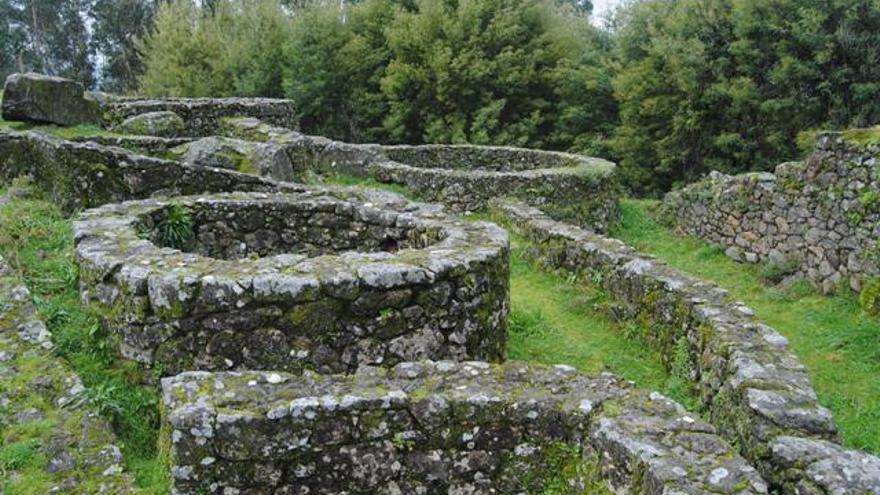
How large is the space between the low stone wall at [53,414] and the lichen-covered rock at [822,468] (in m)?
4.58

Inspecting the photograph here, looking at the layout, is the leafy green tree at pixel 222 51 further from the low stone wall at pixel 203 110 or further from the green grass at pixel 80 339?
the green grass at pixel 80 339

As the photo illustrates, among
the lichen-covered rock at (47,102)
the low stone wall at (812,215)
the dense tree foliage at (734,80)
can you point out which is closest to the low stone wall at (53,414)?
the low stone wall at (812,215)

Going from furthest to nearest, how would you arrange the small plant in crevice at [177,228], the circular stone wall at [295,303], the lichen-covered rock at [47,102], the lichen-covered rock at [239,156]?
1. the lichen-covered rock at [47,102]
2. the lichen-covered rock at [239,156]
3. the small plant in crevice at [177,228]
4. the circular stone wall at [295,303]

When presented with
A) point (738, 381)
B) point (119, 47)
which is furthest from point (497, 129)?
point (119, 47)

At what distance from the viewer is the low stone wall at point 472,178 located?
18.0 meters

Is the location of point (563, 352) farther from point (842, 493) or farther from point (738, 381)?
point (842, 493)

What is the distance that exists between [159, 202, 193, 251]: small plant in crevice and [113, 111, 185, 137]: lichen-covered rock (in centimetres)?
980

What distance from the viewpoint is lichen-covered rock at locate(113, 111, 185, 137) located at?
719 inches

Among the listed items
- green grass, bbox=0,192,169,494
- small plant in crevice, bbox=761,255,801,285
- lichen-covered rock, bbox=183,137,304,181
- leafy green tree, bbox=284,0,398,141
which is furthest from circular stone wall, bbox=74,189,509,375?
leafy green tree, bbox=284,0,398,141

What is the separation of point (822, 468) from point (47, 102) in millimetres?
17948

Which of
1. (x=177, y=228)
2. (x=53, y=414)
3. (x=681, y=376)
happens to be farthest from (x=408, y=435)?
(x=177, y=228)

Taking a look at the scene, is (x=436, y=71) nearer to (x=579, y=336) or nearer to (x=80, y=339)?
(x=579, y=336)

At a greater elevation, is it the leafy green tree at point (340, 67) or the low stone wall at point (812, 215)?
the leafy green tree at point (340, 67)

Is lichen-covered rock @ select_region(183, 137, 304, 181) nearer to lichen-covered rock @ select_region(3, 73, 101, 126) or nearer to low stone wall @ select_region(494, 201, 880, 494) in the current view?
lichen-covered rock @ select_region(3, 73, 101, 126)
